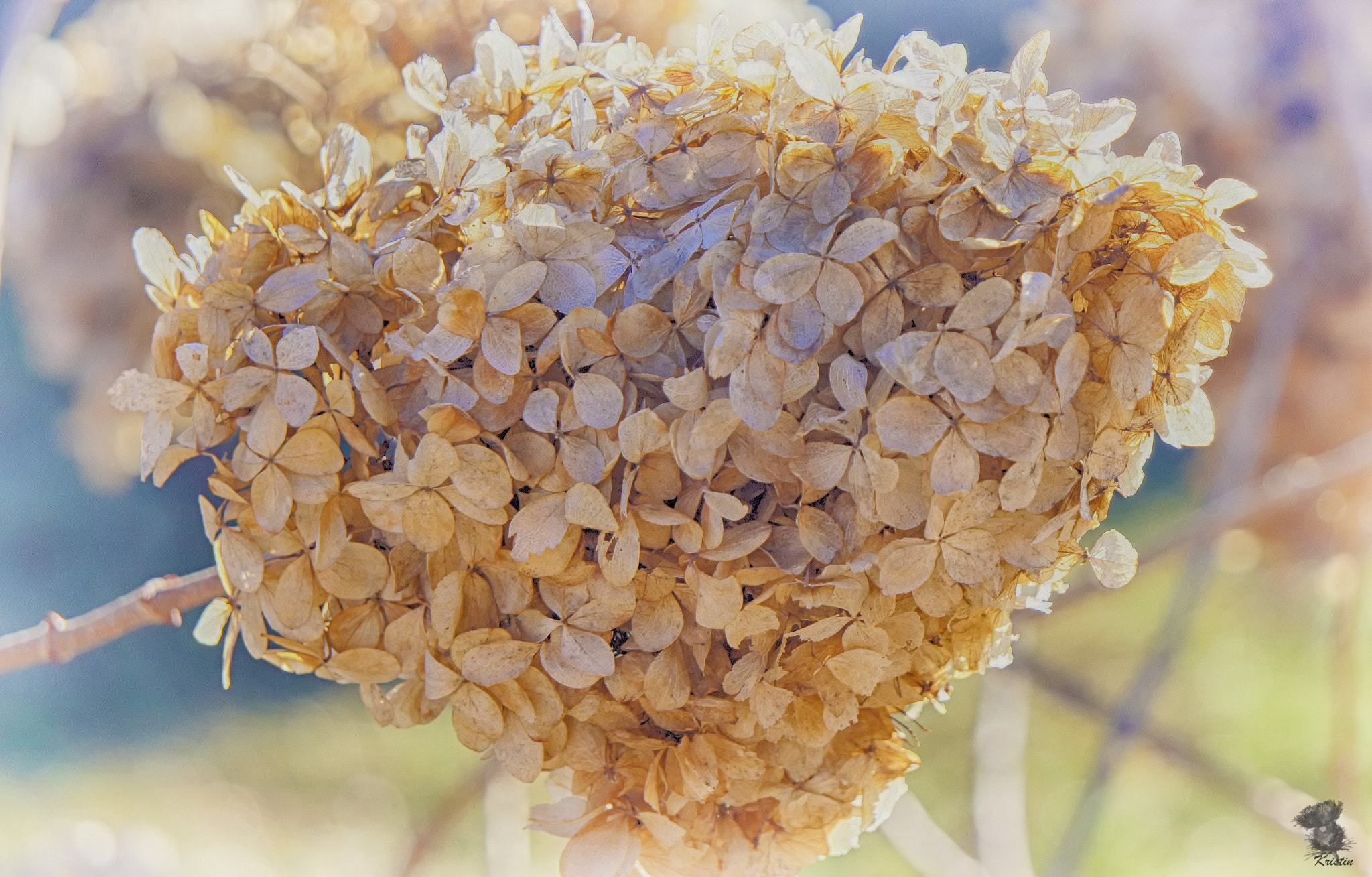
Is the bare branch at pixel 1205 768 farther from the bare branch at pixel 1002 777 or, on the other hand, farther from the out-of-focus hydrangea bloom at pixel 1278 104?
the out-of-focus hydrangea bloom at pixel 1278 104

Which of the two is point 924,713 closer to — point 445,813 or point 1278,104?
point 445,813

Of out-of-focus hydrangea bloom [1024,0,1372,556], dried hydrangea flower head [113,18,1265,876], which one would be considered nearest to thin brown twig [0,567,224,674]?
dried hydrangea flower head [113,18,1265,876]

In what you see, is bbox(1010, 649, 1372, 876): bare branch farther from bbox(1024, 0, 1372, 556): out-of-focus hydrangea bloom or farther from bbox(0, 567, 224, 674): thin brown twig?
bbox(0, 567, 224, 674): thin brown twig

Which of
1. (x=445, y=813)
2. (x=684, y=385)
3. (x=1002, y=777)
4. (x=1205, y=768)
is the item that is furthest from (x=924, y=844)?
(x=684, y=385)

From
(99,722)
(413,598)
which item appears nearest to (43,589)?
(99,722)

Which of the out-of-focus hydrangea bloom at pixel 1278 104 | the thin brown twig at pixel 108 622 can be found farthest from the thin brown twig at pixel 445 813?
the out-of-focus hydrangea bloom at pixel 1278 104

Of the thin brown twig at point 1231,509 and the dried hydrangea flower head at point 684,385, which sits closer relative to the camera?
the dried hydrangea flower head at point 684,385

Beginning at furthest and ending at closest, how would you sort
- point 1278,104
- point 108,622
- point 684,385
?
point 1278,104
point 108,622
point 684,385
